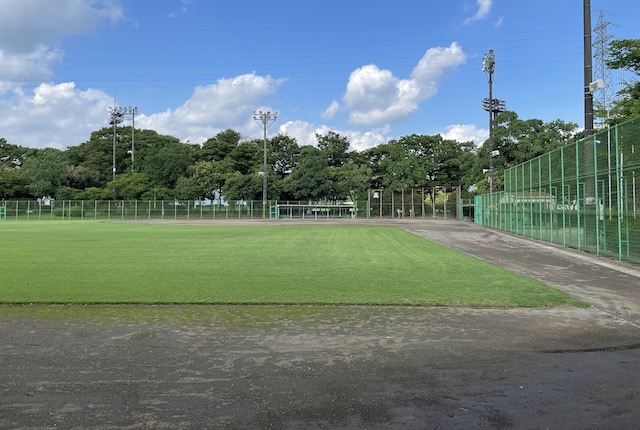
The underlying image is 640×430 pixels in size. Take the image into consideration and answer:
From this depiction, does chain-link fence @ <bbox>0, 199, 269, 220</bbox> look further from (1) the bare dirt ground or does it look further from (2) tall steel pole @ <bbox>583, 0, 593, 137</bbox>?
(1) the bare dirt ground

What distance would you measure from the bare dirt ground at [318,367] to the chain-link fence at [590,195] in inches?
290

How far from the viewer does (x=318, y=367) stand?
5.12 meters

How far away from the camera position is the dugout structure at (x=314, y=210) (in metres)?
73.9

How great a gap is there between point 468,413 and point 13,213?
79.7 m

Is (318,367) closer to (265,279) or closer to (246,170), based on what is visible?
(265,279)

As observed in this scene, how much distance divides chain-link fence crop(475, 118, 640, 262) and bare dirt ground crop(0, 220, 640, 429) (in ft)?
24.2

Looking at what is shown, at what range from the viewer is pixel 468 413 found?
3957 millimetres

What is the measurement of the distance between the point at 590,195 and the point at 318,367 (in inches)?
615

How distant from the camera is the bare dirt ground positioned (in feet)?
12.8

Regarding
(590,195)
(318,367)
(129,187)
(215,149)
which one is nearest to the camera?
(318,367)

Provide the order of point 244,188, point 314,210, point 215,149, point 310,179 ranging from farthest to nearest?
point 215,149, point 310,179, point 244,188, point 314,210

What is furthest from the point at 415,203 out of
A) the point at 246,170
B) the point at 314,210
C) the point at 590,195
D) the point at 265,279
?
the point at 265,279

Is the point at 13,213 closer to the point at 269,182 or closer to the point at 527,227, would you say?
the point at 269,182

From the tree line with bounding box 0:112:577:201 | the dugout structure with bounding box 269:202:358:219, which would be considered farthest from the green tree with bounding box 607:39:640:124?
the dugout structure with bounding box 269:202:358:219
